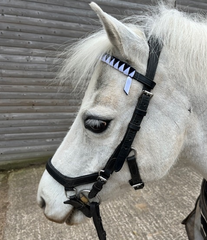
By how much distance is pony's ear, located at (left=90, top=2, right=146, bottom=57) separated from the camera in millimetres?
888

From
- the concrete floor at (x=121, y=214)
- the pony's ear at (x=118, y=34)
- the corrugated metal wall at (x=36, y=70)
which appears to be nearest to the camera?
the pony's ear at (x=118, y=34)

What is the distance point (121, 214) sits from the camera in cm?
258

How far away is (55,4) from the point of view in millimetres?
3354

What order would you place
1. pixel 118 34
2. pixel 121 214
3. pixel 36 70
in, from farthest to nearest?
1. pixel 36 70
2. pixel 121 214
3. pixel 118 34

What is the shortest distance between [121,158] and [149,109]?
265 mm

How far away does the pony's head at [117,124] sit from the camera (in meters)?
1.01

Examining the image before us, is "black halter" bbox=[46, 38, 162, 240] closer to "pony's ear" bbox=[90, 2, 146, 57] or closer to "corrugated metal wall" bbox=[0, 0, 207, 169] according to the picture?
"pony's ear" bbox=[90, 2, 146, 57]

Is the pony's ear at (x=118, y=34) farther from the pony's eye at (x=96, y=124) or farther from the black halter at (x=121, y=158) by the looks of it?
the pony's eye at (x=96, y=124)

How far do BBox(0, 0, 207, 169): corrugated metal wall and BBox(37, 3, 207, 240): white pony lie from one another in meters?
2.33

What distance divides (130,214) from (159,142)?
1.82 metres

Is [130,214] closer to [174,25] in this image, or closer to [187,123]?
[187,123]

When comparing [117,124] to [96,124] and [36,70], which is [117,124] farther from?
[36,70]

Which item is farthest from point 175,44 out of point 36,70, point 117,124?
point 36,70

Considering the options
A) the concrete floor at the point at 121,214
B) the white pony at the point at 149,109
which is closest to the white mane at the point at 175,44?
the white pony at the point at 149,109
